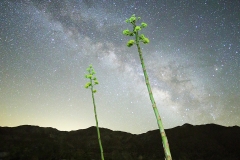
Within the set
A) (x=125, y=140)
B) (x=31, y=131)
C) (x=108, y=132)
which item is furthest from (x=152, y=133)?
(x=31, y=131)

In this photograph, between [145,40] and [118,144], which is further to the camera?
[118,144]

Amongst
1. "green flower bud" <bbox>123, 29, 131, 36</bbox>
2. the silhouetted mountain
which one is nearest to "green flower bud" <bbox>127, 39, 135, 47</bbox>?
"green flower bud" <bbox>123, 29, 131, 36</bbox>

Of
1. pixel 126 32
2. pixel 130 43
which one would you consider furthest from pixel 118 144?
pixel 126 32

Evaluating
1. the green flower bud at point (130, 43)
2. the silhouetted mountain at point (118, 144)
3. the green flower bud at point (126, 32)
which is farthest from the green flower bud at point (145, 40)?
the silhouetted mountain at point (118, 144)

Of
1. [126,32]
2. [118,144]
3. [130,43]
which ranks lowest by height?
[118,144]

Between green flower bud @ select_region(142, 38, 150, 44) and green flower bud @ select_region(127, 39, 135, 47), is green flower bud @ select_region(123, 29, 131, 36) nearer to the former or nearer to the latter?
green flower bud @ select_region(127, 39, 135, 47)

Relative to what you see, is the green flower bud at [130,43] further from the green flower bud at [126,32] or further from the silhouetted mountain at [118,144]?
the silhouetted mountain at [118,144]

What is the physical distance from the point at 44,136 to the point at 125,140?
1055 inches

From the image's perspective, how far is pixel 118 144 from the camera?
58625mm

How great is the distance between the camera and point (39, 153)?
48.4m

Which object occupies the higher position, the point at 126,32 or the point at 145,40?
the point at 126,32

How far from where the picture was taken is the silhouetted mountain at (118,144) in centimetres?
4900

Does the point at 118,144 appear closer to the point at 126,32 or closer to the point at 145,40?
the point at 145,40

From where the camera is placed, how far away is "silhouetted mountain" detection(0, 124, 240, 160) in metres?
49.0
